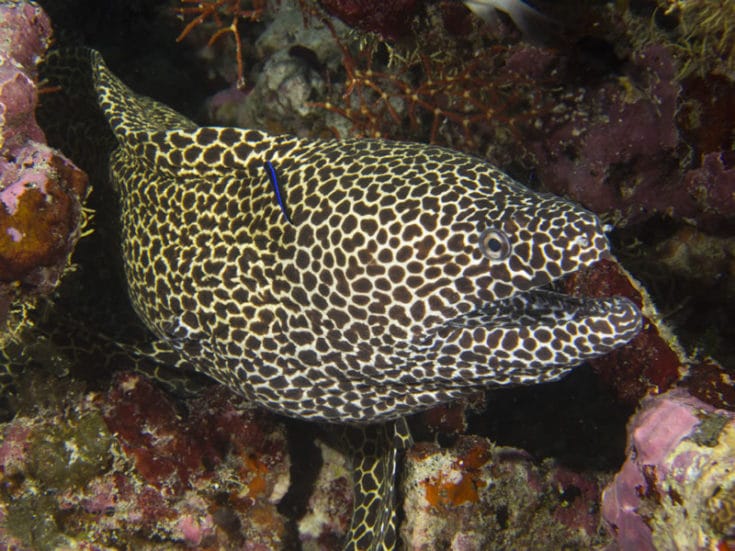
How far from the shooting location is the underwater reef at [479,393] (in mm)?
3262

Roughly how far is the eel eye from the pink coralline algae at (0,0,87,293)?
255cm

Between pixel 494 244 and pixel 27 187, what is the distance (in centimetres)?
275

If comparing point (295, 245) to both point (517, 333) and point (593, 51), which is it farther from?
point (593, 51)

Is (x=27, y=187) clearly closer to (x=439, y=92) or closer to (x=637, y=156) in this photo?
(x=439, y=92)

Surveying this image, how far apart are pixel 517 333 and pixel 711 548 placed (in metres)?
1.31

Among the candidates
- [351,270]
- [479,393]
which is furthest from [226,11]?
[479,393]

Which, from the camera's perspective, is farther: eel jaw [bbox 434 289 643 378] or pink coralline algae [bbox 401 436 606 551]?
pink coralline algae [bbox 401 436 606 551]

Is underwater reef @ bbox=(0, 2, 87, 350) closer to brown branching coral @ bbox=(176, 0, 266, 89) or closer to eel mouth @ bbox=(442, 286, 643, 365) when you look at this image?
brown branching coral @ bbox=(176, 0, 266, 89)

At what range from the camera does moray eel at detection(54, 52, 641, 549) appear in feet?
9.48

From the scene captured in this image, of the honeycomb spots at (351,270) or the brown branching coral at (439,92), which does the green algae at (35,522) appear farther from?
the brown branching coral at (439,92)

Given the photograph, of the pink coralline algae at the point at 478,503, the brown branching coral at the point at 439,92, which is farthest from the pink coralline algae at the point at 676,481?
the brown branching coral at the point at 439,92

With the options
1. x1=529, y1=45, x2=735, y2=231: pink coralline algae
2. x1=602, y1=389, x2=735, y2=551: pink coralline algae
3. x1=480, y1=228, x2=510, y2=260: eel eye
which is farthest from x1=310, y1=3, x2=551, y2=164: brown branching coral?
x1=602, y1=389, x2=735, y2=551: pink coralline algae

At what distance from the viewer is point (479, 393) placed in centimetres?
365

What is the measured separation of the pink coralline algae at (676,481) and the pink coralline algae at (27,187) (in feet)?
12.3
